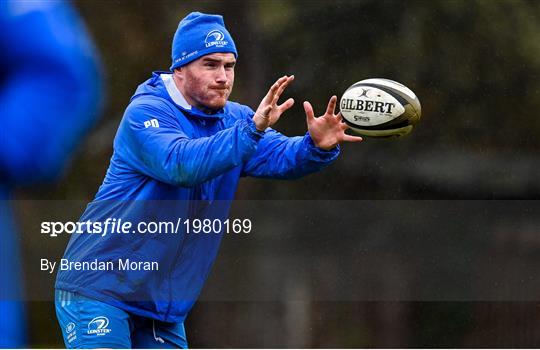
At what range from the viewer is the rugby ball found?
3.62 m

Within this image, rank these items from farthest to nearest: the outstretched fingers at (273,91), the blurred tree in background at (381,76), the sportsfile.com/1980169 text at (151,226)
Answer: the blurred tree in background at (381,76) → the sportsfile.com/1980169 text at (151,226) → the outstretched fingers at (273,91)

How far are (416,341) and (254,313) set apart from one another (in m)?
1.05

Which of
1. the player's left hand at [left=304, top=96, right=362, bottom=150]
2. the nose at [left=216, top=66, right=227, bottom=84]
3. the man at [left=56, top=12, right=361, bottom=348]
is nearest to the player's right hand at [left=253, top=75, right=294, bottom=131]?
the man at [left=56, top=12, right=361, bottom=348]

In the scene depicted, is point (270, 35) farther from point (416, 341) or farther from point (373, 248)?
point (416, 341)

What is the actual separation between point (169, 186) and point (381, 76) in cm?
281

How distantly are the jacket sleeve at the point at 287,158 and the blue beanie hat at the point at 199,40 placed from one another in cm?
28

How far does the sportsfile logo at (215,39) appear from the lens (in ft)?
11.9

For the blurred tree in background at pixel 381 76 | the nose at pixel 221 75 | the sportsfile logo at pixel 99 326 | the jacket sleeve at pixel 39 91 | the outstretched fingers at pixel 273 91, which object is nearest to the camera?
the jacket sleeve at pixel 39 91

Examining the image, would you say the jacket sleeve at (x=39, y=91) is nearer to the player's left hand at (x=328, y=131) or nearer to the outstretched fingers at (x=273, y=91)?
→ the outstretched fingers at (x=273, y=91)

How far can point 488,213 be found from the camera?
6.33 meters

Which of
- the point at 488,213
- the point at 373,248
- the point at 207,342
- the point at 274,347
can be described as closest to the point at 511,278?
the point at 488,213

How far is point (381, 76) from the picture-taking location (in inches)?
239

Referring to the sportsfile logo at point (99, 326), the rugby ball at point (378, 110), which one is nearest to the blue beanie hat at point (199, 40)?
the rugby ball at point (378, 110)

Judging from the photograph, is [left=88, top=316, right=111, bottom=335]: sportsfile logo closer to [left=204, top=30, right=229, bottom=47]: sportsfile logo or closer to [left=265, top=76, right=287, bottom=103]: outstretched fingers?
[left=265, top=76, right=287, bottom=103]: outstretched fingers
